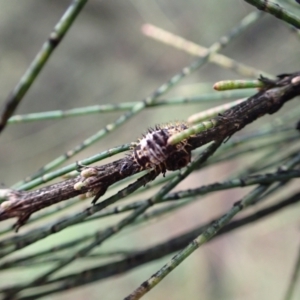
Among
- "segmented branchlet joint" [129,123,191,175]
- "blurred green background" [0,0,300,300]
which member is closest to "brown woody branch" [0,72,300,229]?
"segmented branchlet joint" [129,123,191,175]

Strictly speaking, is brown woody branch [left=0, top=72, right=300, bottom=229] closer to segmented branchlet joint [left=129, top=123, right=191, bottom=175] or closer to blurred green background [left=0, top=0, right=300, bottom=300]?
segmented branchlet joint [left=129, top=123, right=191, bottom=175]

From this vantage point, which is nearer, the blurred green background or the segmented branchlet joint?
the segmented branchlet joint

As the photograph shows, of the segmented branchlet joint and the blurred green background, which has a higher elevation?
the blurred green background

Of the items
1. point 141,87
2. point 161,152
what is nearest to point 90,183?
point 161,152

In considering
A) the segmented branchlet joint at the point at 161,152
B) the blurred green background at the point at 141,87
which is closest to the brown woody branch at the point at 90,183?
the segmented branchlet joint at the point at 161,152

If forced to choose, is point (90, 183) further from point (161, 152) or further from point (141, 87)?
point (141, 87)
